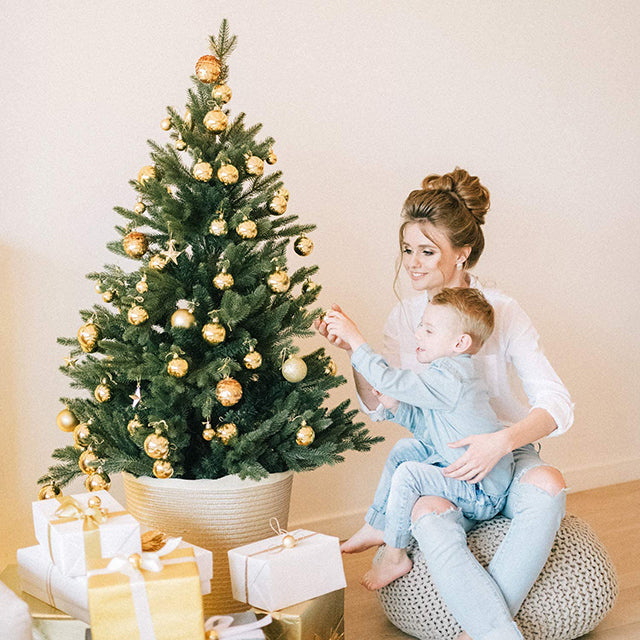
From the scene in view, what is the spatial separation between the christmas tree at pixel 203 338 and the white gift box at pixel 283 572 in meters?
0.18

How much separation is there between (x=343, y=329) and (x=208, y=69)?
68 centimetres

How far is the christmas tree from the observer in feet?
5.58

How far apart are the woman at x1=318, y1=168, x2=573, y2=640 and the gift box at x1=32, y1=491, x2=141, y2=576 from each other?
0.68 metres

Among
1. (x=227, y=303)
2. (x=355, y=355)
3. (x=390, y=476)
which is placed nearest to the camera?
(x=227, y=303)

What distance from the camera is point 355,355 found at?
186 centimetres

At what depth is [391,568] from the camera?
189 cm

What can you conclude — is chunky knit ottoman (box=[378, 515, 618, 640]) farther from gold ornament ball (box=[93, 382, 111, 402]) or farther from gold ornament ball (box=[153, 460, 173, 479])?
gold ornament ball (box=[93, 382, 111, 402])

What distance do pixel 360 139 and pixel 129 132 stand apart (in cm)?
76

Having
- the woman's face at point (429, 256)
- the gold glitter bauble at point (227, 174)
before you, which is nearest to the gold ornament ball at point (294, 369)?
the gold glitter bauble at point (227, 174)

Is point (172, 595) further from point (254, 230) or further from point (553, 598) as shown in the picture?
point (553, 598)

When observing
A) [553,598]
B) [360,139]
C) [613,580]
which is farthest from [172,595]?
[360,139]

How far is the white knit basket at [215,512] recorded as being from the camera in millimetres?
1755

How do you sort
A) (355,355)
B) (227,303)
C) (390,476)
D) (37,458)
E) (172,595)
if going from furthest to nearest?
(37,458), (390,476), (355,355), (227,303), (172,595)

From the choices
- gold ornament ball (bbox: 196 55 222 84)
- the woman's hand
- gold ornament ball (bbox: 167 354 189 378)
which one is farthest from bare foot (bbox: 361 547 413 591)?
gold ornament ball (bbox: 196 55 222 84)
